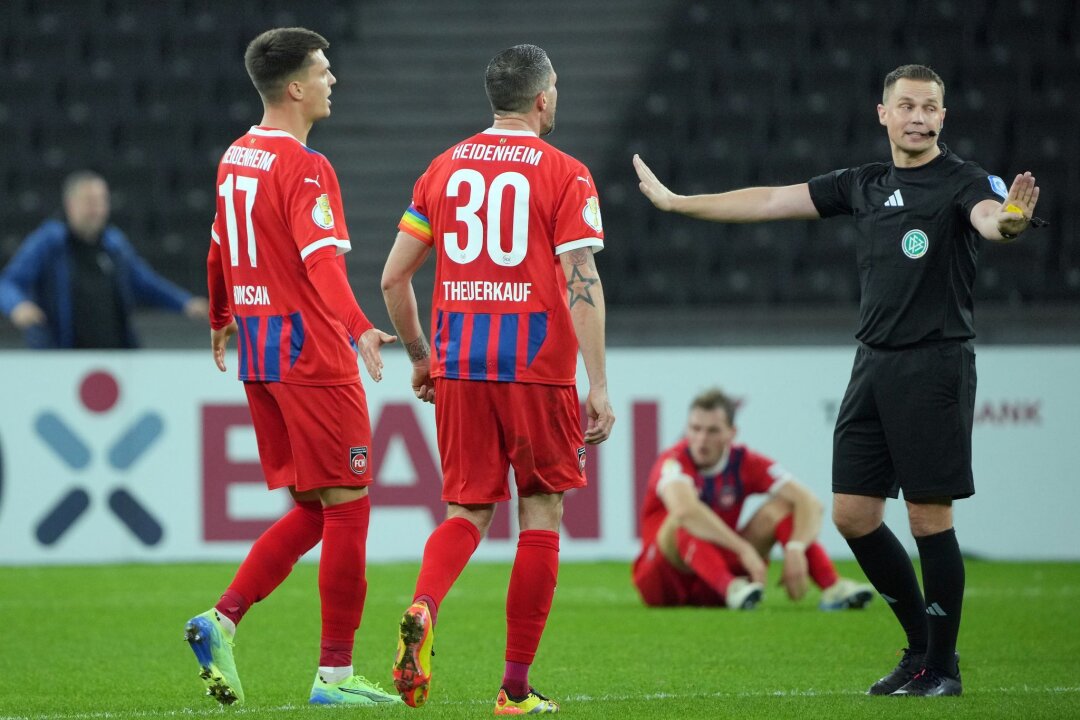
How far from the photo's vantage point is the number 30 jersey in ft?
14.9

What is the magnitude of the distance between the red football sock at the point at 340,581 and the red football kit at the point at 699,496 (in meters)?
3.26

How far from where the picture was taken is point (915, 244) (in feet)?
16.0

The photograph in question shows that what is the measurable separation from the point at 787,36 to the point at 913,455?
979cm

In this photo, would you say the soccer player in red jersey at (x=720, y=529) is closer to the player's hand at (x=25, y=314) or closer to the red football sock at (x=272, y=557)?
the red football sock at (x=272, y=557)

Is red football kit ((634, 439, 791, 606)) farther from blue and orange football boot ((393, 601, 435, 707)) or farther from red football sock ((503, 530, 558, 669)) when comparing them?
blue and orange football boot ((393, 601, 435, 707))

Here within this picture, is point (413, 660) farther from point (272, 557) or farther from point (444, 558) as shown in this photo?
point (272, 557)

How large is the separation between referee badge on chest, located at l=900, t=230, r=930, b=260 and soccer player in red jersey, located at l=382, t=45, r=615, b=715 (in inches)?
39.2

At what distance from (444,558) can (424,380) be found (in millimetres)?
608

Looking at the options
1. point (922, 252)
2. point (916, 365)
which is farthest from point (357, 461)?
point (922, 252)

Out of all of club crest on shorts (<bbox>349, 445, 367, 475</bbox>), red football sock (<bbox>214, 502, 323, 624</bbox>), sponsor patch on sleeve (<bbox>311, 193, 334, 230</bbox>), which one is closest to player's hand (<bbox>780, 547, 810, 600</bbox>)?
red football sock (<bbox>214, 502, 323, 624</bbox>)

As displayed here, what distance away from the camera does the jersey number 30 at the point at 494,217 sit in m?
4.55

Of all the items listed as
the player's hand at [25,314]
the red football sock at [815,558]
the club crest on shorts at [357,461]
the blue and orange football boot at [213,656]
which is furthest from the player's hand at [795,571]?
the player's hand at [25,314]

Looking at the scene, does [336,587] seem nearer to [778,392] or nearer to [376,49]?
[778,392]

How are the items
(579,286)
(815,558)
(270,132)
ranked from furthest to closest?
(815,558), (270,132), (579,286)
